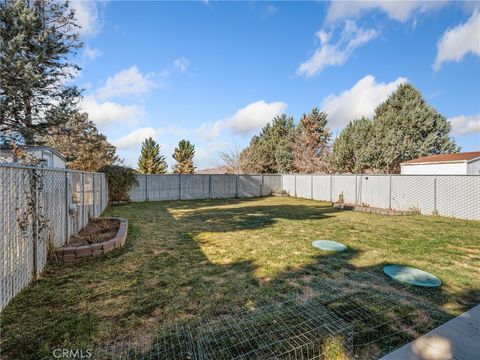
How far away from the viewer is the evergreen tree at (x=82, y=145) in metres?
14.9

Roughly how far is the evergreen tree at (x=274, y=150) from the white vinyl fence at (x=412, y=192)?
42.4 feet

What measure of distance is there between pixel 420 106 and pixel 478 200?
55.0 feet

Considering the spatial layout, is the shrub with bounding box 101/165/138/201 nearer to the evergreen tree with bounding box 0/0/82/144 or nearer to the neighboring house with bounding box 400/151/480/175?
the evergreen tree with bounding box 0/0/82/144

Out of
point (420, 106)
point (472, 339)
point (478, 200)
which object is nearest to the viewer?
point (472, 339)

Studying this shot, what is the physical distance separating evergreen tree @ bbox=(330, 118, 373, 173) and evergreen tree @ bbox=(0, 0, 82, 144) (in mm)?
20562

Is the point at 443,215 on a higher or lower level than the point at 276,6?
lower

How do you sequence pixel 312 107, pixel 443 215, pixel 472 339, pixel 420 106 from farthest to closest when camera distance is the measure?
pixel 312 107, pixel 420 106, pixel 443 215, pixel 472 339

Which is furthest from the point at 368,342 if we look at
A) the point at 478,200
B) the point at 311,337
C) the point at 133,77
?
the point at 133,77

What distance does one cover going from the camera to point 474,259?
4.21 m

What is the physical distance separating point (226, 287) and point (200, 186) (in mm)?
12234

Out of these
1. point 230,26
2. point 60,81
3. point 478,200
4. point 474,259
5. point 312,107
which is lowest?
point 474,259

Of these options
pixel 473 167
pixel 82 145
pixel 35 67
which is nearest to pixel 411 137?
pixel 473 167

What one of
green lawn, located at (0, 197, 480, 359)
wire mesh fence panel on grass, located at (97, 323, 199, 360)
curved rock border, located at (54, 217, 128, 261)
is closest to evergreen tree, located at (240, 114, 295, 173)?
green lawn, located at (0, 197, 480, 359)

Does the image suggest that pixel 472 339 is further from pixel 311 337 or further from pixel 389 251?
pixel 389 251
